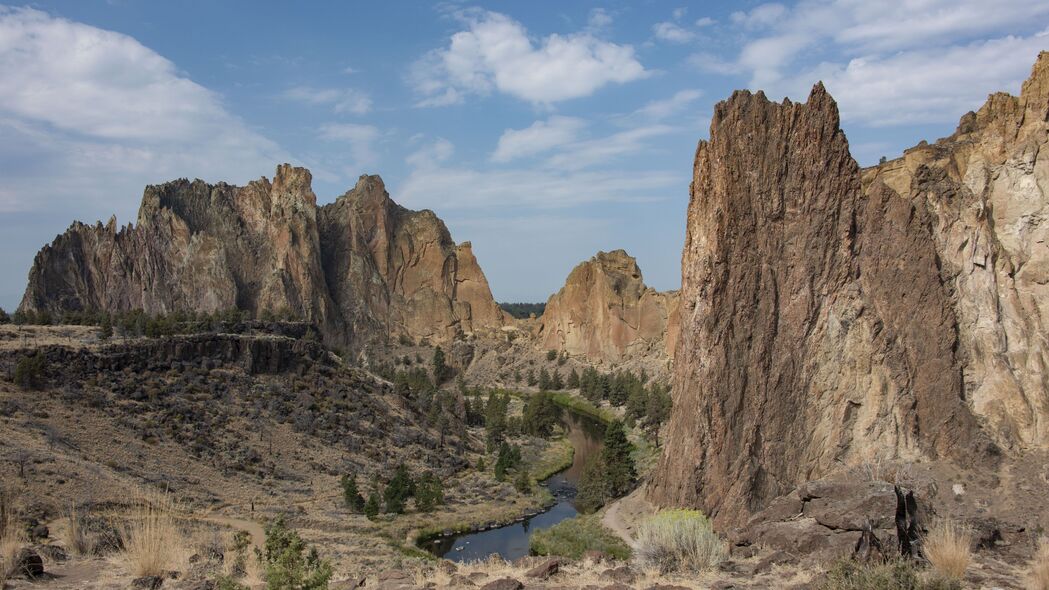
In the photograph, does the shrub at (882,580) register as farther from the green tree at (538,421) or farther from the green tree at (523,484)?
the green tree at (538,421)

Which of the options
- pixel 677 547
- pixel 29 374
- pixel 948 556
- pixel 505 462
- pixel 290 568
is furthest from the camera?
pixel 505 462

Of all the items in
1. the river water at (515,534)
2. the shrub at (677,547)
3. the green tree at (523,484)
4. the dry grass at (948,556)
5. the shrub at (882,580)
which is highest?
the shrub at (882,580)

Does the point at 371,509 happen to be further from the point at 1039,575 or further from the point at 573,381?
the point at 573,381

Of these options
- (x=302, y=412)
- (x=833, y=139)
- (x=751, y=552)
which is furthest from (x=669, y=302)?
(x=751, y=552)

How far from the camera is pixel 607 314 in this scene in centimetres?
12850

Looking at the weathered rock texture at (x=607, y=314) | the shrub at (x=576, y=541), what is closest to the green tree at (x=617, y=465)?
the shrub at (x=576, y=541)

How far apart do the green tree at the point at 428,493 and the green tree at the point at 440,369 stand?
243 ft

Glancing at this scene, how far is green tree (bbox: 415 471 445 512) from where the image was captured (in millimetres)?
47438

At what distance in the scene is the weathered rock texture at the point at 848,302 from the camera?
1396 inches

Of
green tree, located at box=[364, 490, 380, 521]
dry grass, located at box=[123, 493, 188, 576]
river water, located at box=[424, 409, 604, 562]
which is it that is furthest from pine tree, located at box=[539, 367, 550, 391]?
dry grass, located at box=[123, 493, 188, 576]

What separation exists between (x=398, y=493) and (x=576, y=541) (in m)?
15.7

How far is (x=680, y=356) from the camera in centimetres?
4128

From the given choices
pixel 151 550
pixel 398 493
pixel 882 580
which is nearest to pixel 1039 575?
pixel 882 580

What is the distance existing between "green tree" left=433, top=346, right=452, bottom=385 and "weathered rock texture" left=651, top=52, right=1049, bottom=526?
88183 mm
